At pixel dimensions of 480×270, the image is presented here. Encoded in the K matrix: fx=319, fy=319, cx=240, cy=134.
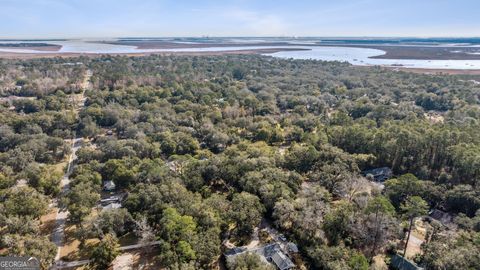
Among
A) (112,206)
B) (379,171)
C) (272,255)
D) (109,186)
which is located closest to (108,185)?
(109,186)

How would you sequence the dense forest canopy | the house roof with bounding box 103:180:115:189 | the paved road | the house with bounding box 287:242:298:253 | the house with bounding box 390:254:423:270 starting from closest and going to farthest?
the house with bounding box 390:254:423:270 → the dense forest canopy → the house with bounding box 287:242:298:253 → the paved road → the house roof with bounding box 103:180:115:189

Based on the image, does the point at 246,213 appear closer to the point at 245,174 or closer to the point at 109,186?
the point at 245,174

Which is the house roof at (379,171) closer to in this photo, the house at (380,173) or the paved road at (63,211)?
the house at (380,173)

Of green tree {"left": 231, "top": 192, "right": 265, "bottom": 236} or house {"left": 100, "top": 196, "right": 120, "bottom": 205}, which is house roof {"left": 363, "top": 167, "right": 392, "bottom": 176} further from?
house {"left": 100, "top": 196, "right": 120, "bottom": 205}

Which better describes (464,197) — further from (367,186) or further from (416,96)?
(416,96)

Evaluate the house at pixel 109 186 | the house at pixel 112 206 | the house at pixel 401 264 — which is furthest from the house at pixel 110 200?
the house at pixel 401 264

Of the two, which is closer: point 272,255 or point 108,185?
point 272,255

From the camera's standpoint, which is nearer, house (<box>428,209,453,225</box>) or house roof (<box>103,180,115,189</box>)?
house (<box>428,209,453,225</box>)

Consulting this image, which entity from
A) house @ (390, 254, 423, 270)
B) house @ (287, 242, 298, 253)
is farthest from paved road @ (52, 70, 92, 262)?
house @ (390, 254, 423, 270)
